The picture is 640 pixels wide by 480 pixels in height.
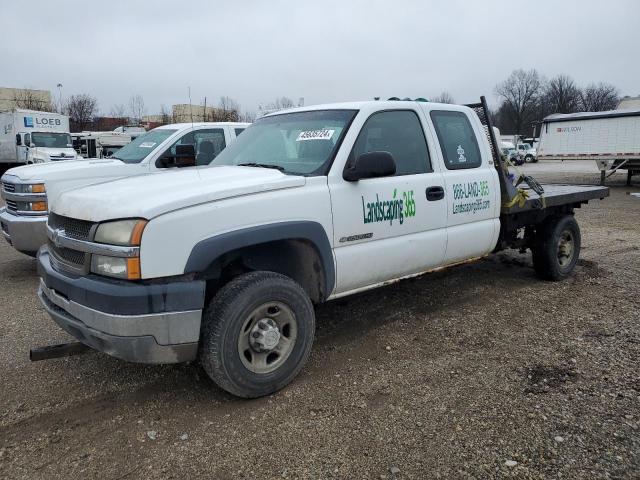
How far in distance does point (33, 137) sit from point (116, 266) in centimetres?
2226

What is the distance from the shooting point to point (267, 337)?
3.24 meters

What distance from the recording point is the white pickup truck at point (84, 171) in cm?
581

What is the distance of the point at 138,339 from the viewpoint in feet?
9.26

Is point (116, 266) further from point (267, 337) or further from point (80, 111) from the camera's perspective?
point (80, 111)

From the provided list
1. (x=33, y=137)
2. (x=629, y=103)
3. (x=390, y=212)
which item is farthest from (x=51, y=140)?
(x=629, y=103)

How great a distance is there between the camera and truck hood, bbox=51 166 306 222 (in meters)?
2.88

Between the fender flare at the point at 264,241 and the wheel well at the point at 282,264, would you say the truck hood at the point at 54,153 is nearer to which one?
the wheel well at the point at 282,264

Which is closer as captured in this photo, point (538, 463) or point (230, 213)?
point (538, 463)

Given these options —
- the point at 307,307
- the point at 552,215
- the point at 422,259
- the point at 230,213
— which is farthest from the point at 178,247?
the point at 552,215

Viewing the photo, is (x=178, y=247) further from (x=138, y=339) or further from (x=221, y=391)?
(x=221, y=391)

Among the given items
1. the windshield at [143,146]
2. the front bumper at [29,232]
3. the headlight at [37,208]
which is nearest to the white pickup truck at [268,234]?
the front bumper at [29,232]

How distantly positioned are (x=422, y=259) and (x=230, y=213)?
1.86 meters

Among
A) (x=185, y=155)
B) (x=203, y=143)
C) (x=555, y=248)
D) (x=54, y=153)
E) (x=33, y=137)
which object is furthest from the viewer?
(x=33, y=137)

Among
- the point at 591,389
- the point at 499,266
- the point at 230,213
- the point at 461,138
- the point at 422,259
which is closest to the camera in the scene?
the point at 230,213
